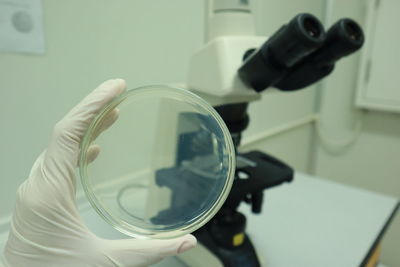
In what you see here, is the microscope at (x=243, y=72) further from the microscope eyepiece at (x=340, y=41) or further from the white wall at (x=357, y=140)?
the white wall at (x=357, y=140)

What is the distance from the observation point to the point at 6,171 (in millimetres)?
813

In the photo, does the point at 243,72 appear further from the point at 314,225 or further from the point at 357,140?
the point at 357,140

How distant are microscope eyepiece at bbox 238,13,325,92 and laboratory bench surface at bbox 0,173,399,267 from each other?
469mm

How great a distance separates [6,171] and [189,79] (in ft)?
1.82

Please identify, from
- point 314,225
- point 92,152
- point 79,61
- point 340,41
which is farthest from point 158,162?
point 314,225

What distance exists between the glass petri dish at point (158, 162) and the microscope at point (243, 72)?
3 centimetres

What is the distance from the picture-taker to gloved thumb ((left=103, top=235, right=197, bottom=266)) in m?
0.49

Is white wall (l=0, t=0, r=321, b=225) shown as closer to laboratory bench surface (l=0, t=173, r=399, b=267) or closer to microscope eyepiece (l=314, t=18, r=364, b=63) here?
laboratory bench surface (l=0, t=173, r=399, b=267)

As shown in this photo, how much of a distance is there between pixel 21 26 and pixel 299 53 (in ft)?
2.23

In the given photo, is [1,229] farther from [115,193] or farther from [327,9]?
[327,9]

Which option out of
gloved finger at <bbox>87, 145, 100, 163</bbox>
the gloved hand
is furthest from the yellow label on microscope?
gloved finger at <bbox>87, 145, 100, 163</bbox>

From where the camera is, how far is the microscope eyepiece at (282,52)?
0.56m

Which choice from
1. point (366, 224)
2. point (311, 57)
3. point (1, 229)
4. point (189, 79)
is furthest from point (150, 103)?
point (366, 224)

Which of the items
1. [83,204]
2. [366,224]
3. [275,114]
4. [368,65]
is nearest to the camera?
[83,204]
